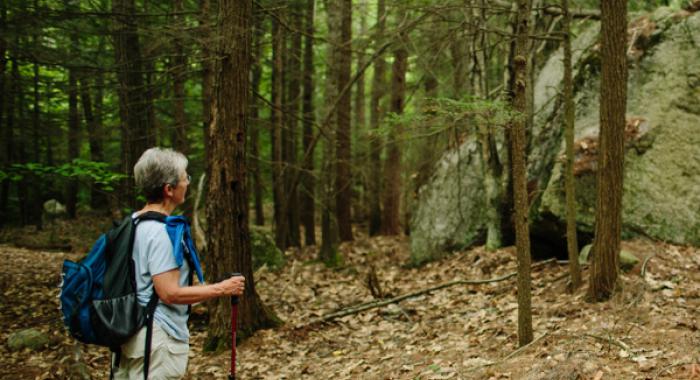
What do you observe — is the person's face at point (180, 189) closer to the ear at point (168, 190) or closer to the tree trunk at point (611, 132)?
Result: the ear at point (168, 190)

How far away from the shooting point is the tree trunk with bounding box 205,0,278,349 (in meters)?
6.80

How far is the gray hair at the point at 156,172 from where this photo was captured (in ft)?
10.1

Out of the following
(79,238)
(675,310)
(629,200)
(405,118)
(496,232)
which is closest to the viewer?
(405,118)

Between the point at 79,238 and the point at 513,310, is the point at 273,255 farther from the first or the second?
the point at 79,238

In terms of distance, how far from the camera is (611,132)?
608cm

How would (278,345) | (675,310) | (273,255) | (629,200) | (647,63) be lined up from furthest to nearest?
(273,255), (647,63), (629,200), (278,345), (675,310)

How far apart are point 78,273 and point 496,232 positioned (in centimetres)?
875

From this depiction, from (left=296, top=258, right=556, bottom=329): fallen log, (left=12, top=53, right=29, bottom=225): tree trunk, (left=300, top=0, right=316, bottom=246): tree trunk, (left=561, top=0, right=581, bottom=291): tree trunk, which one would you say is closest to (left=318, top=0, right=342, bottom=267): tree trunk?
(left=300, top=0, right=316, bottom=246): tree trunk

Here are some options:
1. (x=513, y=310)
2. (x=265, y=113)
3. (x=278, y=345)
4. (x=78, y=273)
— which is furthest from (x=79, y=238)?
(x=78, y=273)

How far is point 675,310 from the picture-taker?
5.82m

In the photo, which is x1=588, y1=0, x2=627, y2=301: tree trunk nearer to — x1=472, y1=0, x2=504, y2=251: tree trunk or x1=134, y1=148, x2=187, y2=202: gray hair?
x1=472, y1=0, x2=504, y2=251: tree trunk

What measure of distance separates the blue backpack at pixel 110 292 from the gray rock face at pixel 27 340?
5.21 m

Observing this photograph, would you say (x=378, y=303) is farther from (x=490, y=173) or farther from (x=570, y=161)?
(x=490, y=173)

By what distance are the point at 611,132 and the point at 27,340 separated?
7846 mm
